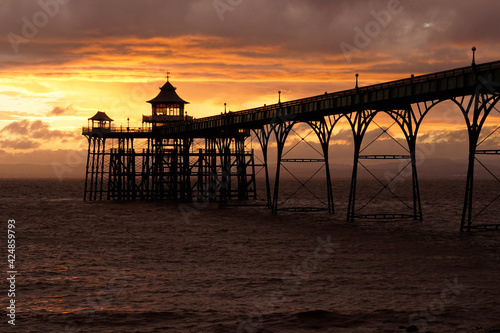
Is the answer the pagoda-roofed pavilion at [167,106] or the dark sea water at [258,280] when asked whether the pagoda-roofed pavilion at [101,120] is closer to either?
the pagoda-roofed pavilion at [167,106]

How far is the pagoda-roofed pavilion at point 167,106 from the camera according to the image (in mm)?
97475

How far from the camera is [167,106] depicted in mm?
98562

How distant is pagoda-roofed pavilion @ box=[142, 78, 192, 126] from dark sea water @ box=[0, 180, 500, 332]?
54234 mm

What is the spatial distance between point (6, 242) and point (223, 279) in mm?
19929

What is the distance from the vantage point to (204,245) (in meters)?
36.0

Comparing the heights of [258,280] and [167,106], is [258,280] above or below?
below

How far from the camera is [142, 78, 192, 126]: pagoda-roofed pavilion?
97.5 meters

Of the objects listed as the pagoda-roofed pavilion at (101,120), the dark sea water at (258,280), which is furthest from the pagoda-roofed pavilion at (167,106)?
the dark sea water at (258,280)

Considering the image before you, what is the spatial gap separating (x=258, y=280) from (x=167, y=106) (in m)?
76.4

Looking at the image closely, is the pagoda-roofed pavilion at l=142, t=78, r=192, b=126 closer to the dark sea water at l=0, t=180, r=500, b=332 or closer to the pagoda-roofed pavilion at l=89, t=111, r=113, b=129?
the pagoda-roofed pavilion at l=89, t=111, r=113, b=129

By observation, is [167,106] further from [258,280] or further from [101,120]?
[258,280]

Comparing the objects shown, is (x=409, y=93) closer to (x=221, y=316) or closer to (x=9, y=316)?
(x=221, y=316)

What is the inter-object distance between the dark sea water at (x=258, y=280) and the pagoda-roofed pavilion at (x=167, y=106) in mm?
54234

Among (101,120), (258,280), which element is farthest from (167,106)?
(258,280)
